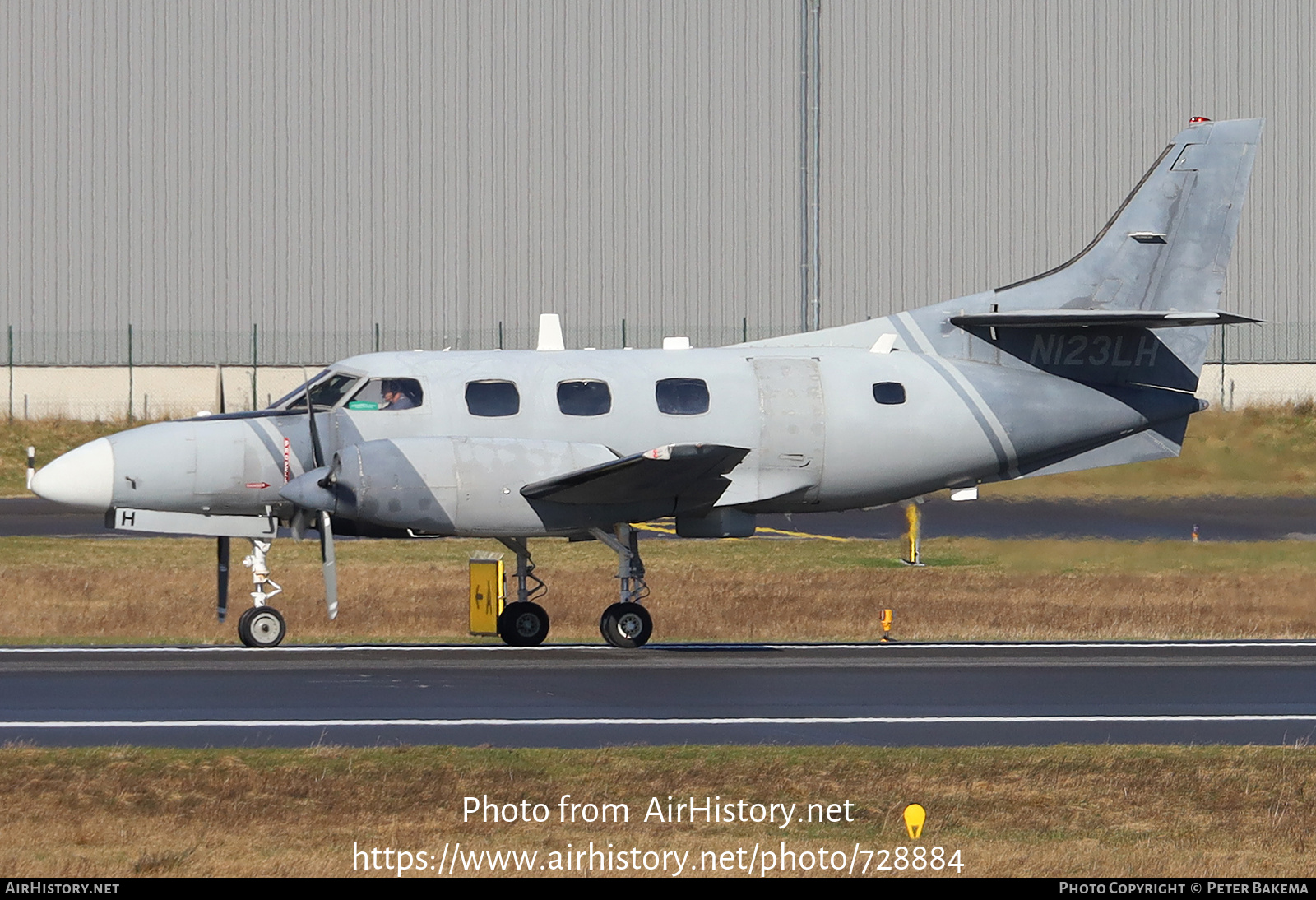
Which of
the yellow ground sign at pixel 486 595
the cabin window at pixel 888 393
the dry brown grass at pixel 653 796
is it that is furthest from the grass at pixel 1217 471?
the dry brown grass at pixel 653 796

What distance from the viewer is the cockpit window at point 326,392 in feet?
71.9

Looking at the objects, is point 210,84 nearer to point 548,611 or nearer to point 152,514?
point 548,611

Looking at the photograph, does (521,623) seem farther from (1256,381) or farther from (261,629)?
(1256,381)

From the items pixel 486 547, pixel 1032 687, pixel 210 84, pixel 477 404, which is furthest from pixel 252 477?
pixel 210 84

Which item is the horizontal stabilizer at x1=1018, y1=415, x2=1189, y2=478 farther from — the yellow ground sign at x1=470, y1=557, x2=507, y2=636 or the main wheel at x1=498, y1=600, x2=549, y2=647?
the yellow ground sign at x1=470, y1=557, x2=507, y2=636

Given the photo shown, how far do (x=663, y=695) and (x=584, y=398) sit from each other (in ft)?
17.5

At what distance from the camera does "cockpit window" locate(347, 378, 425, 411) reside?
2181 centimetres

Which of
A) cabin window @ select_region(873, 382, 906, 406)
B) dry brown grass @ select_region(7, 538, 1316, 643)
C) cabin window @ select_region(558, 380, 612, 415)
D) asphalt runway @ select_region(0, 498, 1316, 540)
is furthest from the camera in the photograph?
asphalt runway @ select_region(0, 498, 1316, 540)

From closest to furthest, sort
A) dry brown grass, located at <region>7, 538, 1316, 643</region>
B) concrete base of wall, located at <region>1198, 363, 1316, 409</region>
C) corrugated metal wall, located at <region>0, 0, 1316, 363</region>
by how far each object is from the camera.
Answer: dry brown grass, located at <region>7, 538, 1316, 643</region>
concrete base of wall, located at <region>1198, 363, 1316, 409</region>
corrugated metal wall, located at <region>0, 0, 1316, 363</region>

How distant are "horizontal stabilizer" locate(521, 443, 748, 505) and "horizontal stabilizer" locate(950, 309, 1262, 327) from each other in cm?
411

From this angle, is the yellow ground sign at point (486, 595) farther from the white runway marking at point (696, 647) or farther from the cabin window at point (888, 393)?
the cabin window at point (888, 393)

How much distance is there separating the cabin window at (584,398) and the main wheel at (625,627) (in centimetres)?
241

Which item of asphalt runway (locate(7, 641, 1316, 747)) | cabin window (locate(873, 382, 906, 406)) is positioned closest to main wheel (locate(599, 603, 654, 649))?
asphalt runway (locate(7, 641, 1316, 747))

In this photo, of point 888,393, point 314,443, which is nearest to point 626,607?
point 314,443
